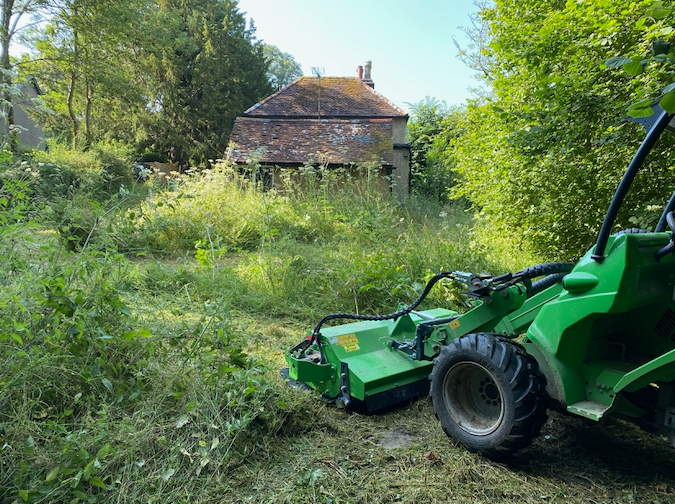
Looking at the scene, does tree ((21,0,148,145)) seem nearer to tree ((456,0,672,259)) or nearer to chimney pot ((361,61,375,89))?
chimney pot ((361,61,375,89))

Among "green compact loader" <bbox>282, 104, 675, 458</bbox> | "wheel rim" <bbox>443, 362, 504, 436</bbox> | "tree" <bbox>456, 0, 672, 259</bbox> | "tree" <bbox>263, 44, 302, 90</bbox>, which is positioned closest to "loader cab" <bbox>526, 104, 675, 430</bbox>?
"green compact loader" <bbox>282, 104, 675, 458</bbox>

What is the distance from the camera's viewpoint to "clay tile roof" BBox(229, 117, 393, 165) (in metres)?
15.9

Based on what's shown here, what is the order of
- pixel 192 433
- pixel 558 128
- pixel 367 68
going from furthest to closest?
pixel 367 68 → pixel 558 128 → pixel 192 433

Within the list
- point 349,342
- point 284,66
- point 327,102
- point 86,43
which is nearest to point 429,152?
point 327,102

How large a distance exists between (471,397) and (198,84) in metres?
32.7

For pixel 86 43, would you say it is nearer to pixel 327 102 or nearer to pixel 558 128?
pixel 327 102

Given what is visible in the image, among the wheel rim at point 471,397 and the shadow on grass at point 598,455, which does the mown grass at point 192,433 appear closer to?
the shadow on grass at point 598,455

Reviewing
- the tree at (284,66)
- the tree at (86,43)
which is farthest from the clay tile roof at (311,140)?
the tree at (284,66)

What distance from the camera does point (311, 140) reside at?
17219 millimetres

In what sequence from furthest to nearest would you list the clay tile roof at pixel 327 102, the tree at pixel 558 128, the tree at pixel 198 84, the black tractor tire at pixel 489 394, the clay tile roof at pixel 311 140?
1. the tree at pixel 198 84
2. the clay tile roof at pixel 327 102
3. the clay tile roof at pixel 311 140
4. the tree at pixel 558 128
5. the black tractor tire at pixel 489 394

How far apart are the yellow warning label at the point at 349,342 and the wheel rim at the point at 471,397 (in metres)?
0.86

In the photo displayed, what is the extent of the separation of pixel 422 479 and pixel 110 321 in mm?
2183

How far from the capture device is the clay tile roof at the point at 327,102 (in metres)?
20.8

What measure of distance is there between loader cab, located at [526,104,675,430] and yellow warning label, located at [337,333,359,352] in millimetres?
1314
